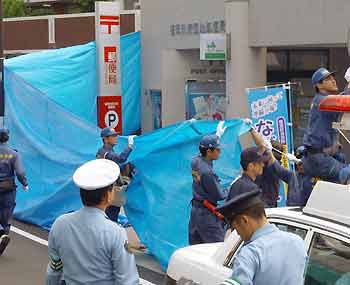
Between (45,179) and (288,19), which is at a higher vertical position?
(288,19)

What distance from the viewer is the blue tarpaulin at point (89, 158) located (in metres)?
9.70

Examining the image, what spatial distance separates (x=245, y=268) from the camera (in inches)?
146

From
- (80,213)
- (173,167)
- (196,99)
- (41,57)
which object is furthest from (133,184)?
(196,99)

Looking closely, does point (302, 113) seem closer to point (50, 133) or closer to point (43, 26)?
point (50, 133)

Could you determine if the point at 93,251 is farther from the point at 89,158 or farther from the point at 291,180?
the point at 89,158

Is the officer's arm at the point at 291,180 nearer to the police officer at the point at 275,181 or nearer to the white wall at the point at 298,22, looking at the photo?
the police officer at the point at 275,181

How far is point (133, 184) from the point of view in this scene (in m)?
10.4

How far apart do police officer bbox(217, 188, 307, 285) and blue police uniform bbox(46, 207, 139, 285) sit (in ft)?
3.16

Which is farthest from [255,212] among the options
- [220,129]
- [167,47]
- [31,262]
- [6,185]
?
[167,47]

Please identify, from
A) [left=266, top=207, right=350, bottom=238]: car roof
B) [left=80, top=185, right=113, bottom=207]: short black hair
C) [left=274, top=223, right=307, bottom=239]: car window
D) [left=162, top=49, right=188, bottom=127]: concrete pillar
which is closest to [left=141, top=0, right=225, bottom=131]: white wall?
[left=162, top=49, right=188, bottom=127]: concrete pillar

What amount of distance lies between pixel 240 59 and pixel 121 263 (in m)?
13.3

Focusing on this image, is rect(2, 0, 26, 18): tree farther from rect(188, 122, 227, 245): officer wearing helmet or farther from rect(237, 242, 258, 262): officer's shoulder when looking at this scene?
rect(237, 242, 258, 262): officer's shoulder

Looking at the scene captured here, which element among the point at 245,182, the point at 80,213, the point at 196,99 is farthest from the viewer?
the point at 196,99

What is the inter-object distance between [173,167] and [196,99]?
10588 mm
